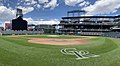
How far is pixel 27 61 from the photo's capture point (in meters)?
14.5

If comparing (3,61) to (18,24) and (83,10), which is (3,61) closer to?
(18,24)

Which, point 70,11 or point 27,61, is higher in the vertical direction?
point 70,11

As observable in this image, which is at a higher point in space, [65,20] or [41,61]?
[65,20]

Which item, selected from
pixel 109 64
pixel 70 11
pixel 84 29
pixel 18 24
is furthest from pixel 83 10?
pixel 109 64

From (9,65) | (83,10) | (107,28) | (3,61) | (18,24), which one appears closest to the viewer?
(9,65)

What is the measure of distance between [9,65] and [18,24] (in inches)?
4307

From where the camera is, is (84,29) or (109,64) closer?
(109,64)

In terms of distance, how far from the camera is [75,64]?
14297mm

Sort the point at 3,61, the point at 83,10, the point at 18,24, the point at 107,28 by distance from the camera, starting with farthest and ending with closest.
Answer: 1. the point at 83,10
2. the point at 18,24
3. the point at 107,28
4. the point at 3,61

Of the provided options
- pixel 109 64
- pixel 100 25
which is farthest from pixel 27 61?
pixel 100 25

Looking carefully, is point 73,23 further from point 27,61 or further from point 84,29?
point 27,61

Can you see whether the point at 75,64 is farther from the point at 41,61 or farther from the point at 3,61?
the point at 3,61

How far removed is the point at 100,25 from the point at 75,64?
329 ft

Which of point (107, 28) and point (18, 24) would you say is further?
point (18, 24)
